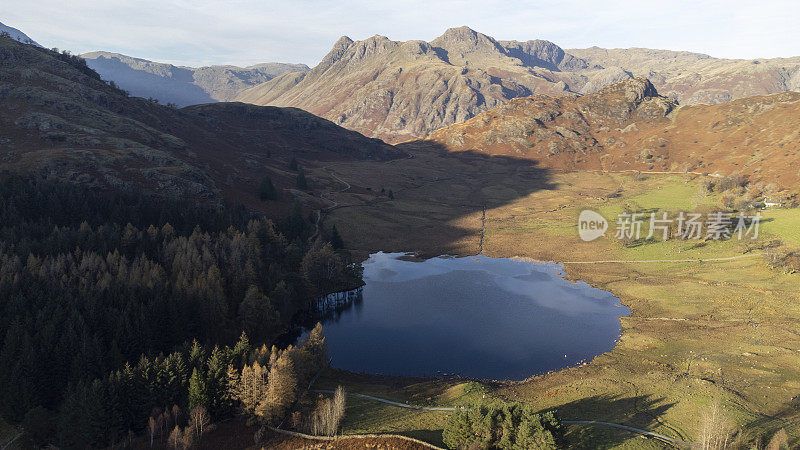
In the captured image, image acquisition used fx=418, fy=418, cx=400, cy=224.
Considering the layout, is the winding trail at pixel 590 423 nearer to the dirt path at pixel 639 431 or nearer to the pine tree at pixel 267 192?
the dirt path at pixel 639 431

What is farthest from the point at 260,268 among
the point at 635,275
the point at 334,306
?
the point at 635,275

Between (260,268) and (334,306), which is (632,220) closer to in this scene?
(334,306)

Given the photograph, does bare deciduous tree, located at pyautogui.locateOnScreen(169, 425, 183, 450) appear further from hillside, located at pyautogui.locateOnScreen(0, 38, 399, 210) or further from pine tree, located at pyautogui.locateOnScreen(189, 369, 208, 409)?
hillside, located at pyautogui.locateOnScreen(0, 38, 399, 210)

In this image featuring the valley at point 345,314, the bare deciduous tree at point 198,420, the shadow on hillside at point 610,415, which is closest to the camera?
the shadow on hillside at point 610,415

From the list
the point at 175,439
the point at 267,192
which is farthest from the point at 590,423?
the point at 267,192

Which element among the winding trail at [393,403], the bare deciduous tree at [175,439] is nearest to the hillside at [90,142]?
the winding trail at [393,403]

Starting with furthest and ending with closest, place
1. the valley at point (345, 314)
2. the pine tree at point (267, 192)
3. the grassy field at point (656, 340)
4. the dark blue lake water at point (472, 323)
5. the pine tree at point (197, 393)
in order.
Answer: the pine tree at point (267, 192)
the dark blue lake water at point (472, 323)
the pine tree at point (197, 393)
the grassy field at point (656, 340)
the valley at point (345, 314)
